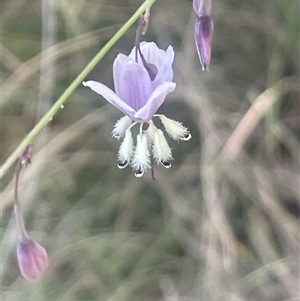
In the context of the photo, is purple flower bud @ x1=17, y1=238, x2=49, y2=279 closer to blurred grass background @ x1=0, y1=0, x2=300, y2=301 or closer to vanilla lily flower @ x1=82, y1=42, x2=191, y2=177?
vanilla lily flower @ x1=82, y1=42, x2=191, y2=177

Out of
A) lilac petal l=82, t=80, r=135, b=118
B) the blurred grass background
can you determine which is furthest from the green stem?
the blurred grass background

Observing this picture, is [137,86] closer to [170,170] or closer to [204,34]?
[204,34]

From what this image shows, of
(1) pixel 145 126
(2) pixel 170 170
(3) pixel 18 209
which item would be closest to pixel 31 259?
(3) pixel 18 209

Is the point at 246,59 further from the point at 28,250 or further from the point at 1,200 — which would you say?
the point at 28,250

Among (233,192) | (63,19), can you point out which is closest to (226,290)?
(233,192)

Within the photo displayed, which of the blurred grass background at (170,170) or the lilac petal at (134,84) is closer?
the lilac petal at (134,84)

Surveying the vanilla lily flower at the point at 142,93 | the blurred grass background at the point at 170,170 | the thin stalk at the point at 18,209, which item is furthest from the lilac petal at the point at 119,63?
the blurred grass background at the point at 170,170

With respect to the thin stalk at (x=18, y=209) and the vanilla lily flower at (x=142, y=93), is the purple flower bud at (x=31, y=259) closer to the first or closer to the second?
the thin stalk at (x=18, y=209)
